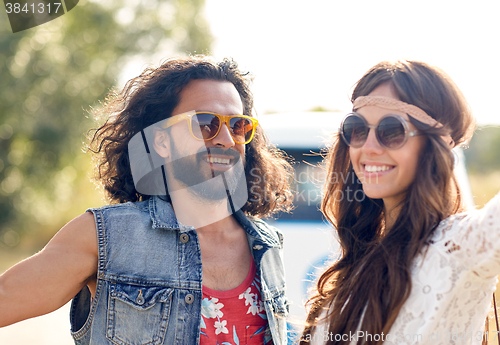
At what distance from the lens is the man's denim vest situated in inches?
75.2

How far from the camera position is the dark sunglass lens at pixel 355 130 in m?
1.83

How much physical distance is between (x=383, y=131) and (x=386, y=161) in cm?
12

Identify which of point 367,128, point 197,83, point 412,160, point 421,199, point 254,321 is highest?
point 197,83

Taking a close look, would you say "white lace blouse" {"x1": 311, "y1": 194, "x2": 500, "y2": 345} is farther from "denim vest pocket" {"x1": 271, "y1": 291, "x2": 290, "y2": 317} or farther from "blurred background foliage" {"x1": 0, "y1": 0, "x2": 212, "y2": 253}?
"blurred background foliage" {"x1": 0, "y1": 0, "x2": 212, "y2": 253}

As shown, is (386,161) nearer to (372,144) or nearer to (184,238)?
(372,144)

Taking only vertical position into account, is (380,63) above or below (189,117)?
above

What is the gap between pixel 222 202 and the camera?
2496 millimetres

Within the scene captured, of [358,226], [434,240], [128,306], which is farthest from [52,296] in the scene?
[434,240]

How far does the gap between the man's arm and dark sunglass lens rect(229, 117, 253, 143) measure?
96 centimetres

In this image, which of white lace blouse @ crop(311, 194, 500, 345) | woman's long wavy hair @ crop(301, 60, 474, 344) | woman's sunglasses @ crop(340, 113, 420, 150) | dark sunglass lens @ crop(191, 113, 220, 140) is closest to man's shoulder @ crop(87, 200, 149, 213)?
dark sunglass lens @ crop(191, 113, 220, 140)

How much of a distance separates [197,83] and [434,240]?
1643 millimetres

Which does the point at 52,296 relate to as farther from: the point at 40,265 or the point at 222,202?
the point at 222,202

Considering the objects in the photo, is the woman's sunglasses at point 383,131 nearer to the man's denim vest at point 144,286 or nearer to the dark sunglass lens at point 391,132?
the dark sunglass lens at point 391,132

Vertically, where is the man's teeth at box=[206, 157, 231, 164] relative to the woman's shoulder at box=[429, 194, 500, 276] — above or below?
above
